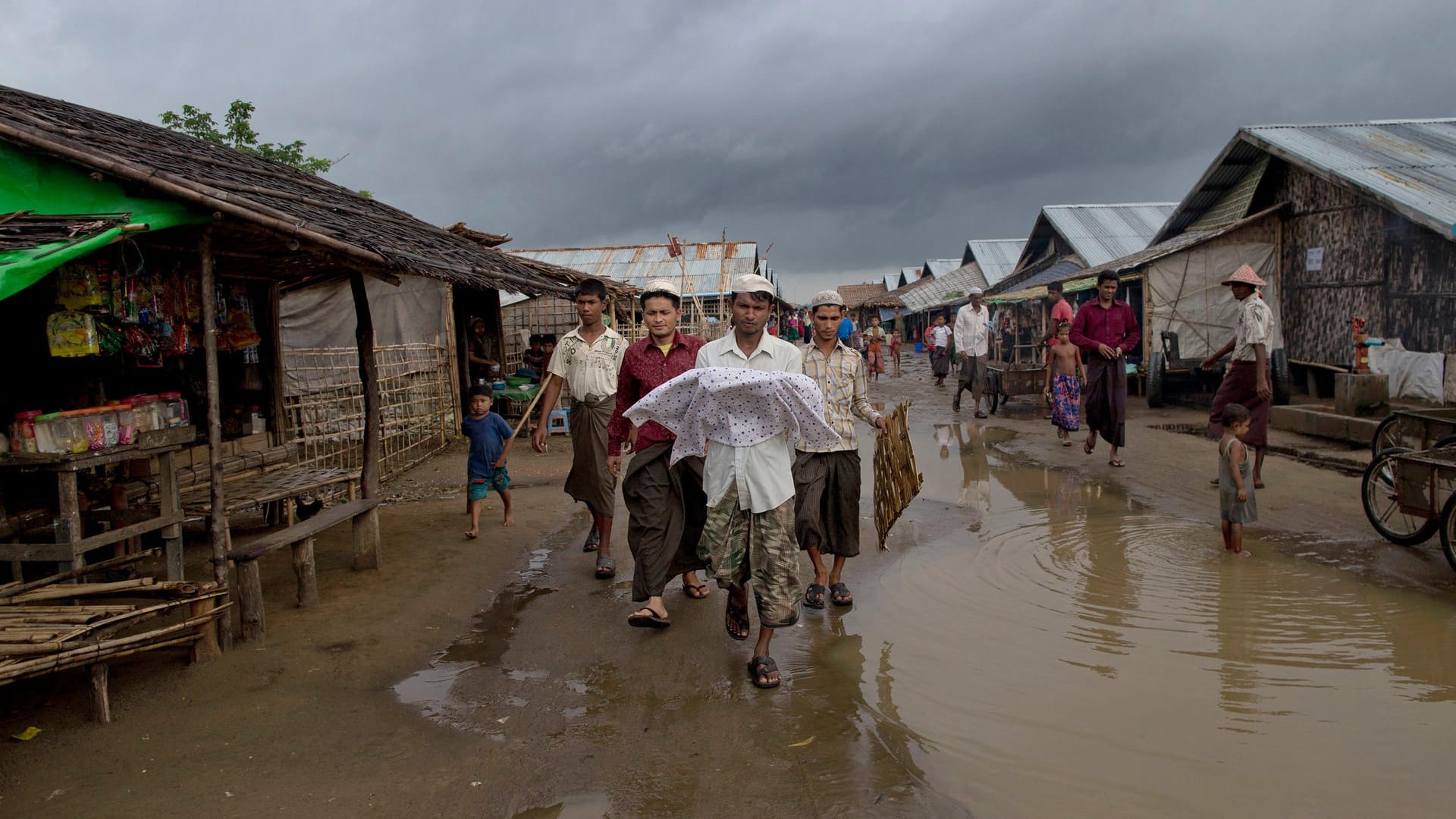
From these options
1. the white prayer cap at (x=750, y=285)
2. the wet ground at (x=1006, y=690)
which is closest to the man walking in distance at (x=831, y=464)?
the wet ground at (x=1006, y=690)

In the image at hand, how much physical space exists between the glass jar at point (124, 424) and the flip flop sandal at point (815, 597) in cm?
379

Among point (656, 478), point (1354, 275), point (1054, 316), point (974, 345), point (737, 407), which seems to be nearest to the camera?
point (737, 407)

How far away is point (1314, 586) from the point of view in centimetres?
529

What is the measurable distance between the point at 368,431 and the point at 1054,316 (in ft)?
36.0

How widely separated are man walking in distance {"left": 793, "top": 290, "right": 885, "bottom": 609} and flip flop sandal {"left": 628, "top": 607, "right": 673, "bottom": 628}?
2.86 ft

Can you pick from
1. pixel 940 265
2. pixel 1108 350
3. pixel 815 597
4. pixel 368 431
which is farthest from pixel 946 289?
pixel 815 597

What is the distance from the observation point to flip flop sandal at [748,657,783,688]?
4.11 meters

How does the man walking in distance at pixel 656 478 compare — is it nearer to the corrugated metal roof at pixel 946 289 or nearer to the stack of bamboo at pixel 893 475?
the stack of bamboo at pixel 893 475

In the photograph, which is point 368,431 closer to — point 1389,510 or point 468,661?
point 468,661

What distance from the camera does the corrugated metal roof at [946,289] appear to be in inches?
1367

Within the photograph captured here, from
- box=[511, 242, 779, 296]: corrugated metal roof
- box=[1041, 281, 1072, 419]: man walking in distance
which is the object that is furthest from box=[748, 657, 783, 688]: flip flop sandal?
box=[511, 242, 779, 296]: corrugated metal roof

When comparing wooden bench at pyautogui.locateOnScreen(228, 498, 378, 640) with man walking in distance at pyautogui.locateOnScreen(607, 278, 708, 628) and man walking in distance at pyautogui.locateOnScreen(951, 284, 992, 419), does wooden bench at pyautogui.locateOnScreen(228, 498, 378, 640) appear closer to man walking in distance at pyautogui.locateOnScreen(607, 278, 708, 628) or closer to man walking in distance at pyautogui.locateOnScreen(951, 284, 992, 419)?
man walking in distance at pyautogui.locateOnScreen(607, 278, 708, 628)

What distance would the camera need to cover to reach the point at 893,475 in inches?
240

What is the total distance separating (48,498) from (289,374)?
485 cm
